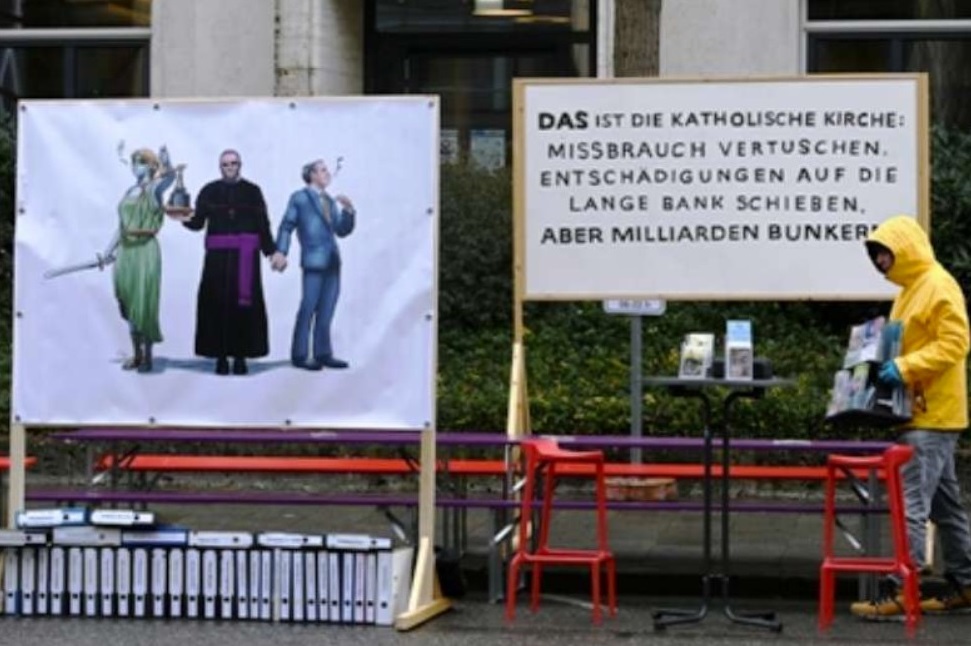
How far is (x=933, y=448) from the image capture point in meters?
10.6

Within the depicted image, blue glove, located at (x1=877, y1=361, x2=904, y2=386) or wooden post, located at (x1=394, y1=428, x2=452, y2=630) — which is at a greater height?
blue glove, located at (x1=877, y1=361, x2=904, y2=386)

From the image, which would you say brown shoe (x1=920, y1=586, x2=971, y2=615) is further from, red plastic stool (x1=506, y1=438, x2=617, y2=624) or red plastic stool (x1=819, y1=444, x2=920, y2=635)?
red plastic stool (x1=506, y1=438, x2=617, y2=624)

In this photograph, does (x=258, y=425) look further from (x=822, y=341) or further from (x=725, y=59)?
(x=725, y=59)

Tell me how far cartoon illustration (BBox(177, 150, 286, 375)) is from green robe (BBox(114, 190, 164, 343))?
0.23 m

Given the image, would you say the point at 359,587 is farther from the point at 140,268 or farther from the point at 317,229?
the point at 140,268

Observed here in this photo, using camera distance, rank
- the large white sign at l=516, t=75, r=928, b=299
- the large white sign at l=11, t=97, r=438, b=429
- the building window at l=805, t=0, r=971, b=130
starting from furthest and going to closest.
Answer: the building window at l=805, t=0, r=971, b=130, the large white sign at l=516, t=75, r=928, b=299, the large white sign at l=11, t=97, r=438, b=429

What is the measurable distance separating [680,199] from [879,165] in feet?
3.60

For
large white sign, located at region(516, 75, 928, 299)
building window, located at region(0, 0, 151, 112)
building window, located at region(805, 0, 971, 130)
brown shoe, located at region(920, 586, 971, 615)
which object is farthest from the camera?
building window, located at region(0, 0, 151, 112)

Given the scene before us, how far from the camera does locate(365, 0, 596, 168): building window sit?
68.1 ft

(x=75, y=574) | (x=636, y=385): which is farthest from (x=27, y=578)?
(x=636, y=385)

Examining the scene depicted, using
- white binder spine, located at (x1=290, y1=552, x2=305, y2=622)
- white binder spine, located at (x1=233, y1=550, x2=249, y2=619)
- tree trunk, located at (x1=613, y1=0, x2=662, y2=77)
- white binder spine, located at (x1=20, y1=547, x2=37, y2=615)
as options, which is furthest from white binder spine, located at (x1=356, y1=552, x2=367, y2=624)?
tree trunk, located at (x1=613, y1=0, x2=662, y2=77)

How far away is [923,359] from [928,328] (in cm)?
22

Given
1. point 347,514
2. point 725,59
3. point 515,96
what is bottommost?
point 347,514

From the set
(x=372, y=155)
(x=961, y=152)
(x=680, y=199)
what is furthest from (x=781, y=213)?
(x=961, y=152)
